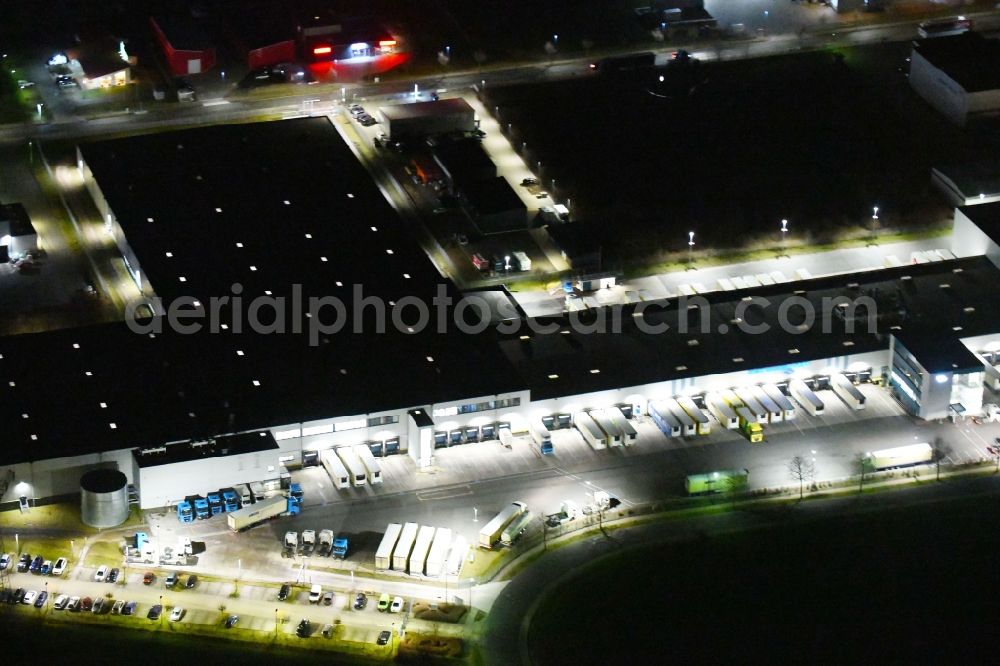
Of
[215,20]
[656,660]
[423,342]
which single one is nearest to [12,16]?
[215,20]

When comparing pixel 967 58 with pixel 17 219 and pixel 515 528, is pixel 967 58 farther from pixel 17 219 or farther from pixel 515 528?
pixel 17 219

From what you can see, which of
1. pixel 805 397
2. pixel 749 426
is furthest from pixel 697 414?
pixel 805 397

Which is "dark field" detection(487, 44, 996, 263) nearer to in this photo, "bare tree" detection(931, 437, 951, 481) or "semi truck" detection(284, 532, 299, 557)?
"bare tree" detection(931, 437, 951, 481)

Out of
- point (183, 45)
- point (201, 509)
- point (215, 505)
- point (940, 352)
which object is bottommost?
point (201, 509)

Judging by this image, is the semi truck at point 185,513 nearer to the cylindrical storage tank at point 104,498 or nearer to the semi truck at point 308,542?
the cylindrical storage tank at point 104,498

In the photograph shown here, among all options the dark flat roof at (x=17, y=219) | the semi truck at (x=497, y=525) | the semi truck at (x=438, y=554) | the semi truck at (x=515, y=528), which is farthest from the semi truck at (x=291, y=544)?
the dark flat roof at (x=17, y=219)

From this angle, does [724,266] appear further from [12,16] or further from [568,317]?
[12,16]

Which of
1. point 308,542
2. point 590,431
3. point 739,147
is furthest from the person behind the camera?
point 739,147
